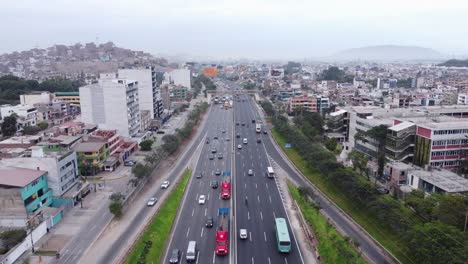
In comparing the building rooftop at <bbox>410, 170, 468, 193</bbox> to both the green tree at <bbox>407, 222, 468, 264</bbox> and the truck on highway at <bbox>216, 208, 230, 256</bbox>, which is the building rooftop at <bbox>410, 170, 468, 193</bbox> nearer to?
the green tree at <bbox>407, 222, 468, 264</bbox>

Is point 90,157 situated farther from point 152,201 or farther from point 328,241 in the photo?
point 328,241

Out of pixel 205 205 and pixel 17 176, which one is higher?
pixel 17 176

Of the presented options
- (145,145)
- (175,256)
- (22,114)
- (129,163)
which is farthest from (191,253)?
(22,114)

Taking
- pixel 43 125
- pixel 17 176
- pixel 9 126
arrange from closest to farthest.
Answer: pixel 17 176 → pixel 9 126 → pixel 43 125

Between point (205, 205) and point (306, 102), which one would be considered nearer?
point (205, 205)

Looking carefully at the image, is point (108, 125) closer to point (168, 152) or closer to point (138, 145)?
point (138, 145)

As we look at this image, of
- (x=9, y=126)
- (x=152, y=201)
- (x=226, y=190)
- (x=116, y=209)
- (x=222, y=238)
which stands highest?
(x=9, y=126)

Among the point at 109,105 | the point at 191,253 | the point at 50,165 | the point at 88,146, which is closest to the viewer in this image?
the point at 191,253
